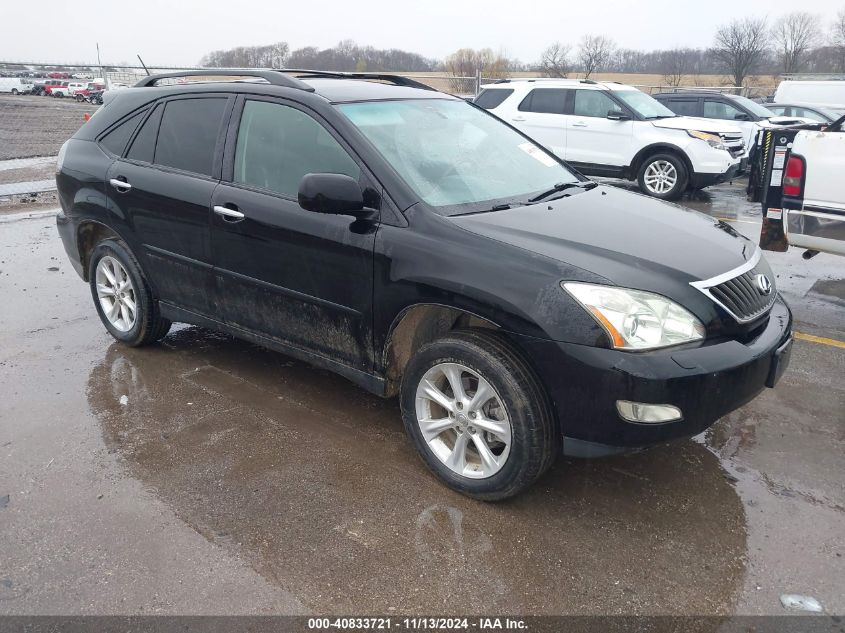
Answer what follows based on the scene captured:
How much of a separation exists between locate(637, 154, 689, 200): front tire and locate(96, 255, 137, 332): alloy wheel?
8760 millimetres

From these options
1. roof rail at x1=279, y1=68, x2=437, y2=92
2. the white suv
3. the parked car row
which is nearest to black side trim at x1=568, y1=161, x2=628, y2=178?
the white suv

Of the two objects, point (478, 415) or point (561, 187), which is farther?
point (561, 187)

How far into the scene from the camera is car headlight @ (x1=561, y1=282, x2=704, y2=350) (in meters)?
2.64

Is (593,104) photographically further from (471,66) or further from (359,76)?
(471,66)

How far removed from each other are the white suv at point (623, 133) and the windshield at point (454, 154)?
7478mm

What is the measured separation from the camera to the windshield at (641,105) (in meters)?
11.4

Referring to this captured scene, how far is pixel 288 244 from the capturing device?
3.52m

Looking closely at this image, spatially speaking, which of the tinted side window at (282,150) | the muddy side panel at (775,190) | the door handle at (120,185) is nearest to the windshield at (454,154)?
the tinted side window at (282,150)

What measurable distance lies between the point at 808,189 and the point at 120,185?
15.9ft

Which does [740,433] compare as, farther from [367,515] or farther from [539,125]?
[539,125]

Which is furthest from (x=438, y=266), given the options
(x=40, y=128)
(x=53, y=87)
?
(x=53, y=87)

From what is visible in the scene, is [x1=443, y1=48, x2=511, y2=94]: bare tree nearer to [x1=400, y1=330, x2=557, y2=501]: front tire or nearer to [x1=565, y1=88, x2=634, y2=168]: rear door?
[x1=565, y1=88, x2=634, y2=168]: rear door

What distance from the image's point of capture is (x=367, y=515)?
2977 mm

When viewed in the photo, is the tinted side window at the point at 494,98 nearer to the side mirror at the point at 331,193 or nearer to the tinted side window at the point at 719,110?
the tinted side window at the point at 719,110
